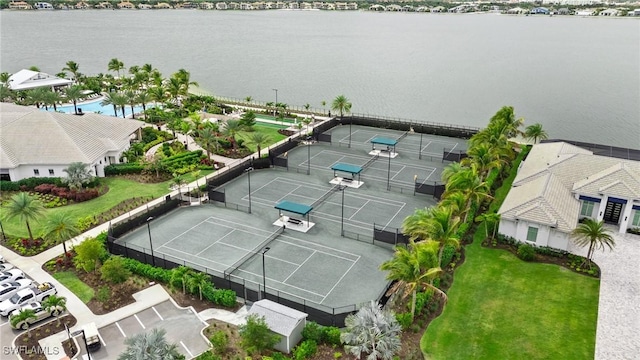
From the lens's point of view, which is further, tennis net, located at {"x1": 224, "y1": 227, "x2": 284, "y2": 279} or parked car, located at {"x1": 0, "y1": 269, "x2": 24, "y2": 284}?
tennis net, located at {"x1": 224, "y1": 227, "x2": 284, "y2": 279}

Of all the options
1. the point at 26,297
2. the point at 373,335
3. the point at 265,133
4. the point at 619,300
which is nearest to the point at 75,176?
the point at 26,297

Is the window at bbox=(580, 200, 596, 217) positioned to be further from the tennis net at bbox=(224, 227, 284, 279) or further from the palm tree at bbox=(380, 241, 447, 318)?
the tennis net at bbox=(224, 227, 284, 279)

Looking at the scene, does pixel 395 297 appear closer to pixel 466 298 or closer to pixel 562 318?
pixel 466 298

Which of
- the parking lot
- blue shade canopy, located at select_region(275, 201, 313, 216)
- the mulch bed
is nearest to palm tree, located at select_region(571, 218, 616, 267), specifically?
blue shade canopy, located at select_region(275, 201, 313, 216)

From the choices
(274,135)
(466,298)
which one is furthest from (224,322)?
(274,135)

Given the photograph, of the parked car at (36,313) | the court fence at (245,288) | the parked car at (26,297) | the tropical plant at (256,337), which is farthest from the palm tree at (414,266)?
the parked car at (26,297)

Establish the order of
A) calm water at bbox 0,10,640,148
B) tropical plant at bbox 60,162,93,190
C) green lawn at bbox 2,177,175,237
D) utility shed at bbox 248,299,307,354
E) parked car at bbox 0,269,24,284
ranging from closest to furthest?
1. utility shed at bbox 248,299,307,354
2. parked car at bbox 0,269,24,284
3. green lawn at bbox 2,177,175,237
4. tropical plant at bbox 60,162,93,190
5. calm water at bbox 0,10,640,148
